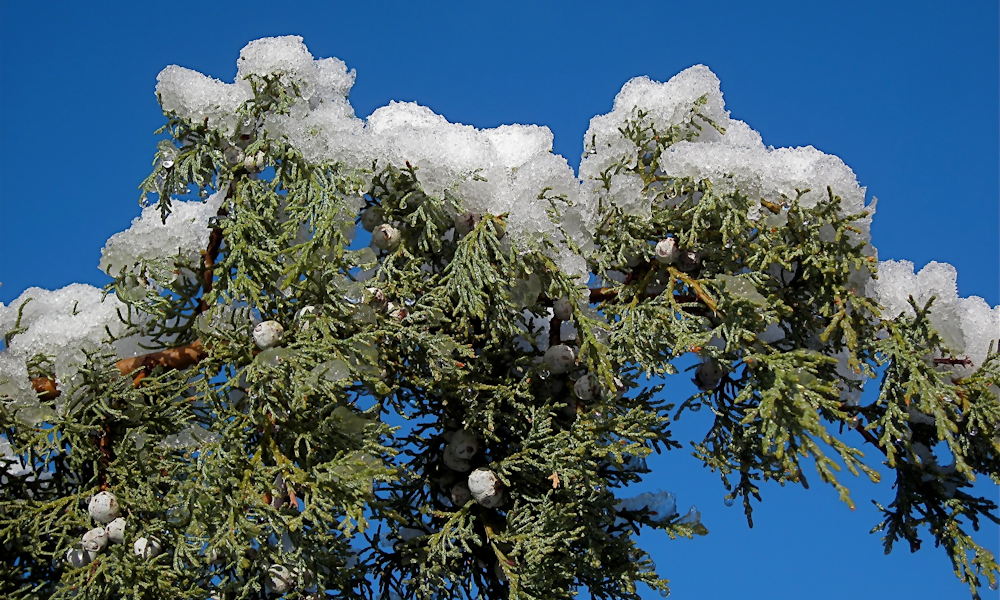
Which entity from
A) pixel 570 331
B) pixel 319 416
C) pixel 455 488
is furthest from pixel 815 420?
pixel 319 416

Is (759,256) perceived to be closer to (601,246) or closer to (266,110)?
(601,246)

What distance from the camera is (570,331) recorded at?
2727 millimetres

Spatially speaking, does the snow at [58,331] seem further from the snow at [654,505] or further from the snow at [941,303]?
the snow at [941,303]

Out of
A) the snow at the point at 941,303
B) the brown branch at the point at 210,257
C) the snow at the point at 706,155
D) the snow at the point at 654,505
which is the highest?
the snow at the point at 706,155

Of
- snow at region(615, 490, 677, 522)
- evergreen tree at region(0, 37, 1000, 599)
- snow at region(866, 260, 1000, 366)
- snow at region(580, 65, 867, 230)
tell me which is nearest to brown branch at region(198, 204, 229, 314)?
evergreen tree at region(0, 37, 1000, 599)

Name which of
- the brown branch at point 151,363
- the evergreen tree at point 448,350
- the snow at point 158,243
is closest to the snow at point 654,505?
the evergreen tree at point 448,350

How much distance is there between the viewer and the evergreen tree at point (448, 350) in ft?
7.75

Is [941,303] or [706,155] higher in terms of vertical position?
[706,155]

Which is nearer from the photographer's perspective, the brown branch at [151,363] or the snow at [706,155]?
the brown branch at [151,363]

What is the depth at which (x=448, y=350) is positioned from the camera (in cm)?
247

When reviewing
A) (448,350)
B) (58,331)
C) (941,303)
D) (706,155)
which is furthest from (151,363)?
(941,303)

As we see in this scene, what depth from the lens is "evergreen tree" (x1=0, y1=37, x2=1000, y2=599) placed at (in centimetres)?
236

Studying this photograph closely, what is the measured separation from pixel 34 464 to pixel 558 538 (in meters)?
1.32

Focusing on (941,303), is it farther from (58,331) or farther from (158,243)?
(58,331)
